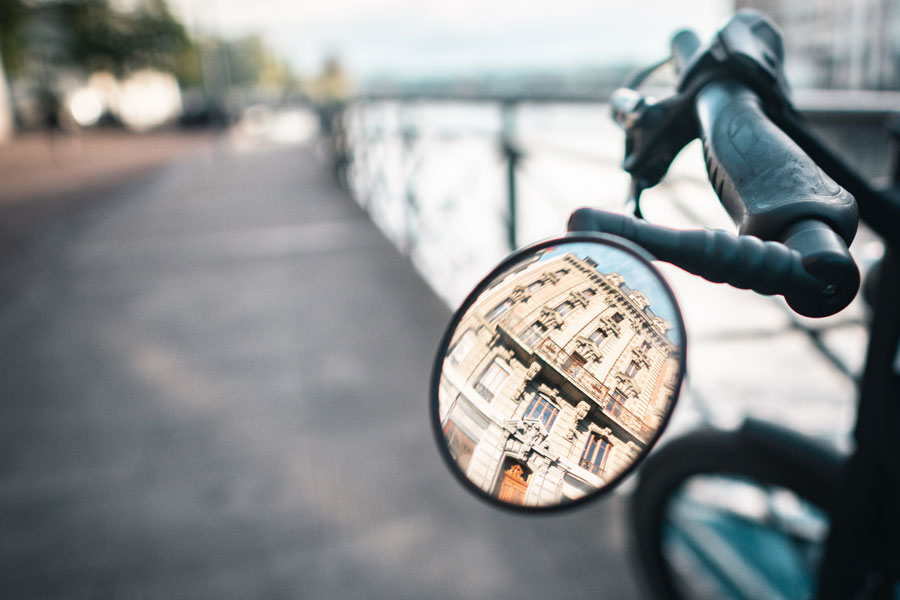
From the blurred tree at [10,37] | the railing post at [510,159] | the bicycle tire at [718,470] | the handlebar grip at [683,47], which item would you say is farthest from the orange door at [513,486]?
the blurred tree at [10,37]

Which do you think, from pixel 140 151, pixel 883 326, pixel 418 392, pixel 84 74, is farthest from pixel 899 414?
pixel 84 74

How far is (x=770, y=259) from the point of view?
41 centimetres

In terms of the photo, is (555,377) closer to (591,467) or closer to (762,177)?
(591,467)

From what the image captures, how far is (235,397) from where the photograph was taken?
314cm

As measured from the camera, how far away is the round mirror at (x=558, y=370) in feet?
1.54

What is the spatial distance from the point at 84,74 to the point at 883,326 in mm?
44864

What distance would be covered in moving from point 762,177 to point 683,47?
355mm

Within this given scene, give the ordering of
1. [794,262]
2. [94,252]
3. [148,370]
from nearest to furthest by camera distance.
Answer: [794,262] → [148,370] → [94,252]

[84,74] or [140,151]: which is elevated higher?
[84,74]

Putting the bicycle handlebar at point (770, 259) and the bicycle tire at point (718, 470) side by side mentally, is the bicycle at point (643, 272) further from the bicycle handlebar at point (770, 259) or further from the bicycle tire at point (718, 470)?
the bicycle tire at point (718, 470)

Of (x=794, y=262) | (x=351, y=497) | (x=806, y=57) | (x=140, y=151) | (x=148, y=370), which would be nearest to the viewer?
(x=794, y=262)

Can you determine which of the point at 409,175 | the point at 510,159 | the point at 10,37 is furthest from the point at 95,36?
the point at 510,159

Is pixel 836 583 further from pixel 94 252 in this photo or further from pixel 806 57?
pixel 94 252

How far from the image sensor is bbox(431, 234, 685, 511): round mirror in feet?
1.54
